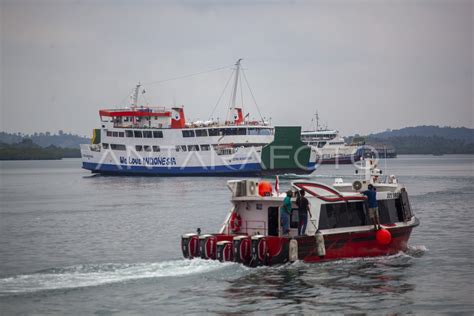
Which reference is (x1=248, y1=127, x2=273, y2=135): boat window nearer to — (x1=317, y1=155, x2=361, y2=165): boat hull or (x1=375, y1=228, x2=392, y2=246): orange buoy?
(x1=317, y1=155, x2=361, y2=165): boat hull

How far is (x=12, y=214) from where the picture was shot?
151ft

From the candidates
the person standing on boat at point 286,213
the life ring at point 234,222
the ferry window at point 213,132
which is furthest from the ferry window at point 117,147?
the person standing on boat at point 286,213

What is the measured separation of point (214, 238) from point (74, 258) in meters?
7.39

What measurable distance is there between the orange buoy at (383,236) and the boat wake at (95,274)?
570 centimetres

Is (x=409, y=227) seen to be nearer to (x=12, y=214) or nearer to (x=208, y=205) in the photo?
(x=208, y=205)

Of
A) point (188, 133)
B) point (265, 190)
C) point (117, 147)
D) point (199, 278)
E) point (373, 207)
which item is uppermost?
point (188, 133)

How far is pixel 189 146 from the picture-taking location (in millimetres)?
89812

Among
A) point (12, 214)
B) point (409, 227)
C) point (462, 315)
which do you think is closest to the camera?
point (462, 315)

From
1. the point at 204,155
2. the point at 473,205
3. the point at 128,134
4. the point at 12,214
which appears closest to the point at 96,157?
the point at 128,134

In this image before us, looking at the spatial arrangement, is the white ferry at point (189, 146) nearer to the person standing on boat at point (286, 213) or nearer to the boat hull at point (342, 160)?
the boat hull at point (342, 160)

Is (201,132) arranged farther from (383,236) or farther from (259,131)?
(383,236)

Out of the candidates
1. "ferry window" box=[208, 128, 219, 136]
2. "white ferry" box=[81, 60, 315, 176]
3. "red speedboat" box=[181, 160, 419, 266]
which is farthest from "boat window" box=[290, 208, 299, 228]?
"ferry window" box=[208, 128, 219, 136]

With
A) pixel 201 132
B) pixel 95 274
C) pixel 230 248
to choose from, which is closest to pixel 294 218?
pixel 230 248

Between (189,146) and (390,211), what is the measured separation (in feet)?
215
